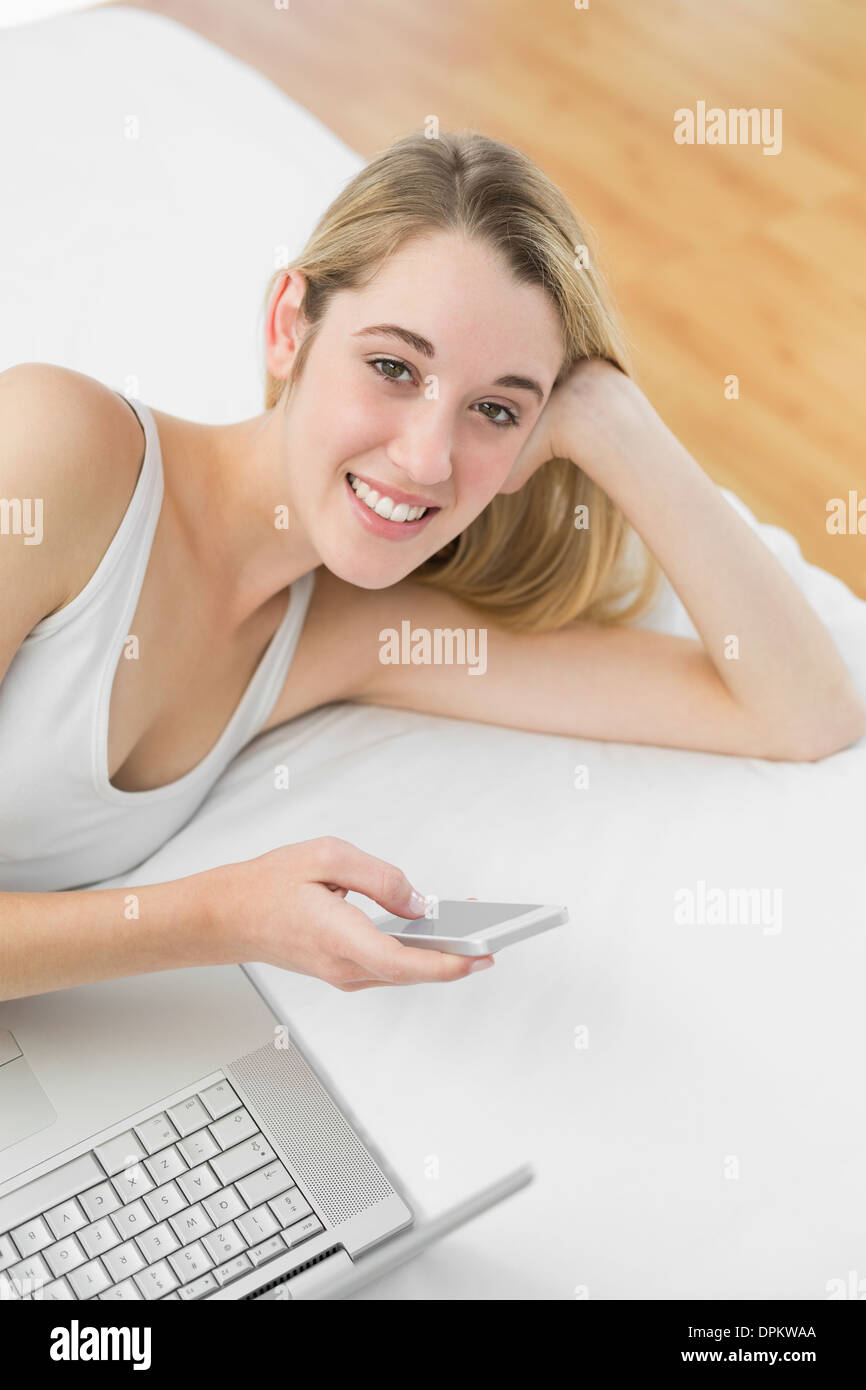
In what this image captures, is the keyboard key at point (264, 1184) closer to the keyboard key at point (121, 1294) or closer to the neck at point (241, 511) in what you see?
the keyboard key at point (121, 1294)

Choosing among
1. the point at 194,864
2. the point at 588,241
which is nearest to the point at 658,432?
the point at 588,241

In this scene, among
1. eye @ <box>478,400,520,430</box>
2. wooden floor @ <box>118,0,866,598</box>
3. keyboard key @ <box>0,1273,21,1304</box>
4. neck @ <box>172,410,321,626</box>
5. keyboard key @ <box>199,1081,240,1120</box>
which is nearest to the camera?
keyboard key @ <box>0,1273,21,1304</box>

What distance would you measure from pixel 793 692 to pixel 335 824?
499 mm

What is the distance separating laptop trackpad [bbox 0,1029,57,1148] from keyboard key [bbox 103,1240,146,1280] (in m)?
0.11

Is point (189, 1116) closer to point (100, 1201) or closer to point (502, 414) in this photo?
point (100, 1201)

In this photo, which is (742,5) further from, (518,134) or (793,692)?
(793,692)

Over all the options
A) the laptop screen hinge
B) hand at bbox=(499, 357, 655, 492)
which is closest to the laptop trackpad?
the laptop screen hinge

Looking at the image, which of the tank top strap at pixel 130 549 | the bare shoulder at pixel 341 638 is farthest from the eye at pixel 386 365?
the bare shoulder at pixel 341 638

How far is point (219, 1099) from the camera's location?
3.11 ft

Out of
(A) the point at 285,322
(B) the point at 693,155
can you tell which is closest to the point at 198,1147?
(A) the point at 285,322

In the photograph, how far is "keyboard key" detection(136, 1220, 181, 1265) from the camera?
2.84 feet

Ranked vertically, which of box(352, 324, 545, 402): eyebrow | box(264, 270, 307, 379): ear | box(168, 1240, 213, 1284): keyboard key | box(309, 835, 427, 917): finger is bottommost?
box(168, 1240, 213, 1284): keyboard key

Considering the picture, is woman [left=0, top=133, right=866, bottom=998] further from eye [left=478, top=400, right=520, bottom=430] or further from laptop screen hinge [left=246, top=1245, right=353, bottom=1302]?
laptop screen hinge [left=246, top=1245, right=353, bottom=1302]

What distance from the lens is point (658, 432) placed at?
126cm
